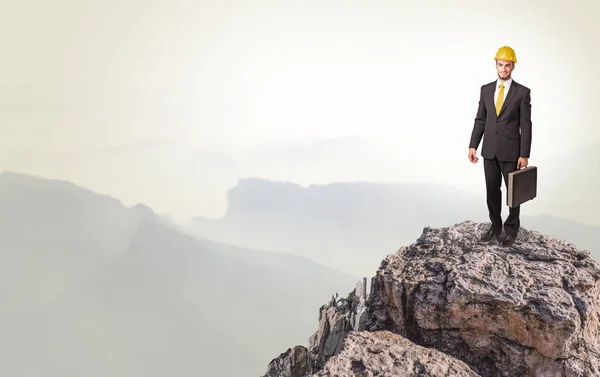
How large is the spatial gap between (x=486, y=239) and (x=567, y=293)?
1056 mm

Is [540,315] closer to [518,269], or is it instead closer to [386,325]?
[518,269]

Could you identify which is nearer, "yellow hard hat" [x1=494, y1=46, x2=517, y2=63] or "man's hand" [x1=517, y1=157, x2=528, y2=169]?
"yellow hard hat" [x1=494, y1=46, x2=517, y2=63]

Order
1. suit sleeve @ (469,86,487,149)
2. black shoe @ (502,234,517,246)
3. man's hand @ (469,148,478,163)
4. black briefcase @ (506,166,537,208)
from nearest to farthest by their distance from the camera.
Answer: black briefcase @ (506,166,537,208)
black shoe @ (502,234,517,246)
suit sleeve @ (469,86,487,149)
man's hand @ (469,148,478,163)

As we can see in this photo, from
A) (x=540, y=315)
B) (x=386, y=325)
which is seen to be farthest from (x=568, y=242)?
(x=386, y=325)

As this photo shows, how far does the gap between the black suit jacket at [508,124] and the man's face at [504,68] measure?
0.40 feet

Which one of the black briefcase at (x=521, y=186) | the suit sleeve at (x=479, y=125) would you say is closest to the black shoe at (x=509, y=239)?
the black briefcase at (x=521, y=186)

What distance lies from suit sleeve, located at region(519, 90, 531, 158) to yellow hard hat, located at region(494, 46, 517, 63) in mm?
377

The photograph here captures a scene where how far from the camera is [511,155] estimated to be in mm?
5219

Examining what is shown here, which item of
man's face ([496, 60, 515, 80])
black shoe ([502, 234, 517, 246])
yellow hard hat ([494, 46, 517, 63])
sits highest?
yellow hard hat ([494, 46, 517, 63])

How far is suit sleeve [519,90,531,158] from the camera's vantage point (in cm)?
511

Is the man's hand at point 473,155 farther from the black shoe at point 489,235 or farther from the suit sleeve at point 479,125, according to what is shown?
the black shoe at point 489,235

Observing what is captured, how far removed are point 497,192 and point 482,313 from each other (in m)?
1.54

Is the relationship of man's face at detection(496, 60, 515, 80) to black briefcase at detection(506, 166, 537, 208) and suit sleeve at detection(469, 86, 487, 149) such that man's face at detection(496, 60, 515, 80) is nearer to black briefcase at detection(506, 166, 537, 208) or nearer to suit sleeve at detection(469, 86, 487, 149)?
suit sleeve at detection(469, 86, 487, 149)

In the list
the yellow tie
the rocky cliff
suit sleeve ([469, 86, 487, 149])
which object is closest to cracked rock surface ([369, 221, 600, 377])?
the rocky cliff
